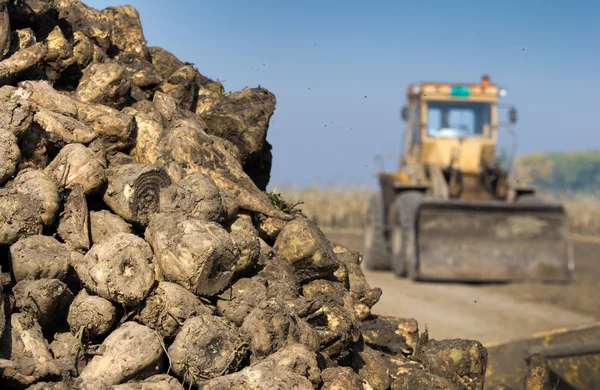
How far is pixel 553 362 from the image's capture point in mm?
5547

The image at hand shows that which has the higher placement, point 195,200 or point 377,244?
point 195,200

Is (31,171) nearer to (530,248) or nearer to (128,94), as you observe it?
(128,94)

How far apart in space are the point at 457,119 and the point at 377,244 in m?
2.45

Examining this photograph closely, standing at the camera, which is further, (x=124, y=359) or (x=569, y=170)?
(x=569, y=170)

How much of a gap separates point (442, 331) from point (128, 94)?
436cm

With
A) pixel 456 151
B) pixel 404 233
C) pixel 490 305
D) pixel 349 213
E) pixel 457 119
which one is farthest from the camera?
pixel 349 213

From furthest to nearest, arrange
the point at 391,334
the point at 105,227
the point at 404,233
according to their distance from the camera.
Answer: the point at 404,233 → the point at 391,334 → the point at 105,227

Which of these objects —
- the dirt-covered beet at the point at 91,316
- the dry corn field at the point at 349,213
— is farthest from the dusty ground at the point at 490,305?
the dry corn field at the point at 349,213

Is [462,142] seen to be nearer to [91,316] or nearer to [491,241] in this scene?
[491,241]

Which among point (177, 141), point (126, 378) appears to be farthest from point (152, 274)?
point (177, 141)

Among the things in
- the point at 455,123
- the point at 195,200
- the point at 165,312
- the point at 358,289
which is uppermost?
the point at 455,123

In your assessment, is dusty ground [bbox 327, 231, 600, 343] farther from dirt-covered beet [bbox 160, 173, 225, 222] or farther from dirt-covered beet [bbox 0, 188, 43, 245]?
dirt-covered beet [bbox 0, 188, 43, 245]

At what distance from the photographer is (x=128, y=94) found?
4.56m

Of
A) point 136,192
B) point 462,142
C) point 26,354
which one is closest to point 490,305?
point 462,142
